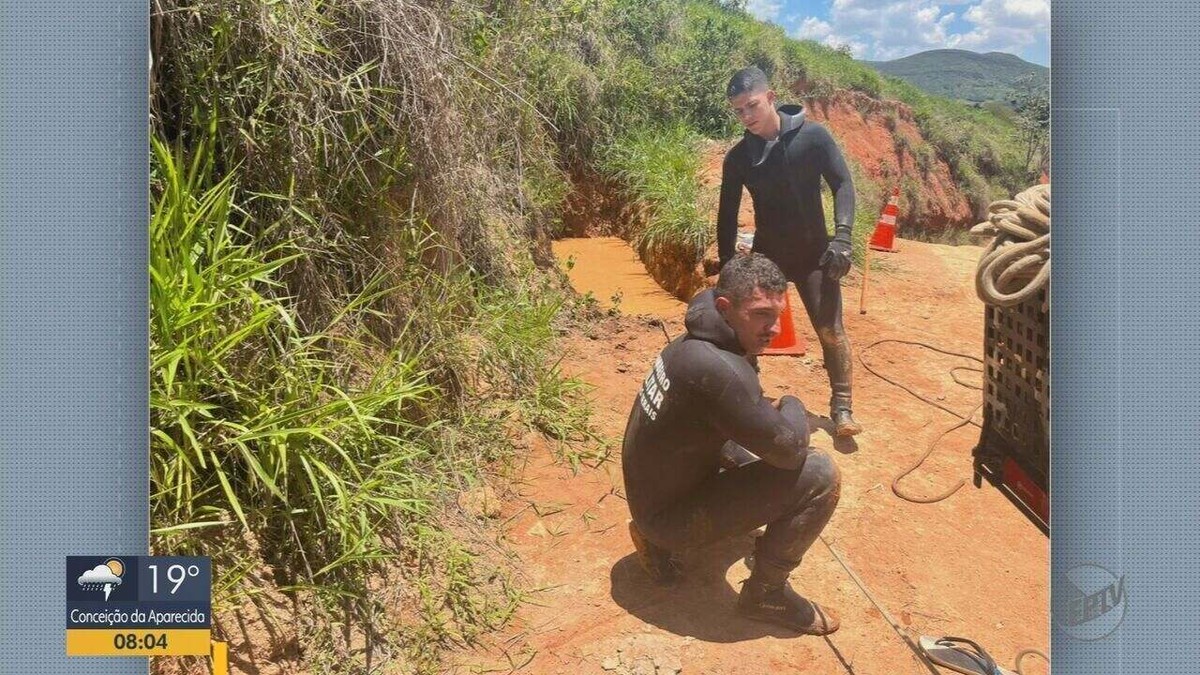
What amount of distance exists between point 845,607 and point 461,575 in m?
1.16

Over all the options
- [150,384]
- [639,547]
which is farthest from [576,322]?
[150,384]

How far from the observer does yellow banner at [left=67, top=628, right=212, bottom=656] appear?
1.83 meters

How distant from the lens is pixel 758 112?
229cm

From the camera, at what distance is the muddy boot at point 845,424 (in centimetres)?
253

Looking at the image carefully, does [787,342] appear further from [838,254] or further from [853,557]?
[853,557]

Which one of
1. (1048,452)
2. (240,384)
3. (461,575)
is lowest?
(461,575)

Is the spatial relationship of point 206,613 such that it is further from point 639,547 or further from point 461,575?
point 639,547

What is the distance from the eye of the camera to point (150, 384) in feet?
6.41

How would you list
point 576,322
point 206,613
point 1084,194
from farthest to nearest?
point 576,322 → point 1084,194 → point 206,613

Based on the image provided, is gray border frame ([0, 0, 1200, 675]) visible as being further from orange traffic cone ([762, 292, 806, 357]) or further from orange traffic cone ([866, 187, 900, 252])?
orange traffic cone ([866, 187, 900, 252])

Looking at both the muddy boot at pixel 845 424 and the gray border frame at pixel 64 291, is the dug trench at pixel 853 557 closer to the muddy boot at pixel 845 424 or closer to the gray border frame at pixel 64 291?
the muddy boot at pixel 845 424

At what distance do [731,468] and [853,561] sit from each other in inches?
18.7

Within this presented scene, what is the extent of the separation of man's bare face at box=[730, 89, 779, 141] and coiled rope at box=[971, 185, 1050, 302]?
0.67 metres
